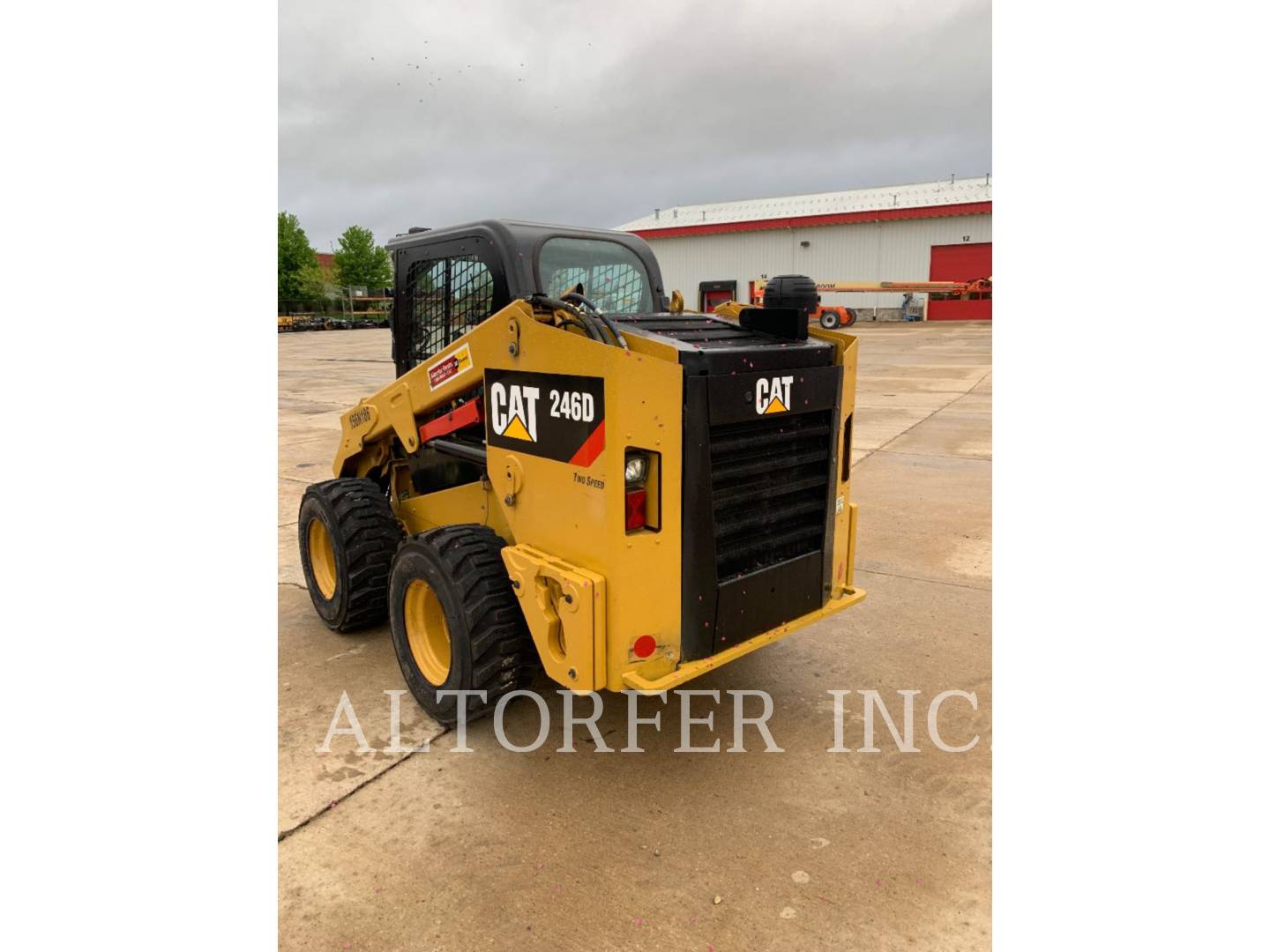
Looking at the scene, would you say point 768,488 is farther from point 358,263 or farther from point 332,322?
point 358,263

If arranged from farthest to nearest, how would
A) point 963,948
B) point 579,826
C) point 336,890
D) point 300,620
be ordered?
point 300,620 → point 579,826 → point 336,890 → point 963,948

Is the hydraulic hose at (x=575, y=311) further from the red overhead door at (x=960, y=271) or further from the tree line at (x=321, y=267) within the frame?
the tree line at (x=321, y=267)

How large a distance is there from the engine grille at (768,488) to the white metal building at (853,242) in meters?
33.6

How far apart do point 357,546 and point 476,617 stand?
4.42 feet

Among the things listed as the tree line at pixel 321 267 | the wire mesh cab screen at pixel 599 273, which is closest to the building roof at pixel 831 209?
the tree line at pixel 321 267

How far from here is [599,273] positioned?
4156 mm

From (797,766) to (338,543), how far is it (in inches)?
→ 101

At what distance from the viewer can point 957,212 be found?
38062 mm

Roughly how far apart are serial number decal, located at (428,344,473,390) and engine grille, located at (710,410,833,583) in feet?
3.95

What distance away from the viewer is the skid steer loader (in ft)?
9.45

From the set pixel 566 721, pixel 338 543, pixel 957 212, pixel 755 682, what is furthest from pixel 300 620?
pixel 957 212

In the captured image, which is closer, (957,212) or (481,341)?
(481,341)

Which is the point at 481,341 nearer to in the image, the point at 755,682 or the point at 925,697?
the point at 755,682

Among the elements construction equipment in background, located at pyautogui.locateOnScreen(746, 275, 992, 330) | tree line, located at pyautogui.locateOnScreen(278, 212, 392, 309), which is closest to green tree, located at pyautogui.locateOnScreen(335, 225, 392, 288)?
tree line, located at pyautogui.locateOnScreen(278, 212, 392, 309)
